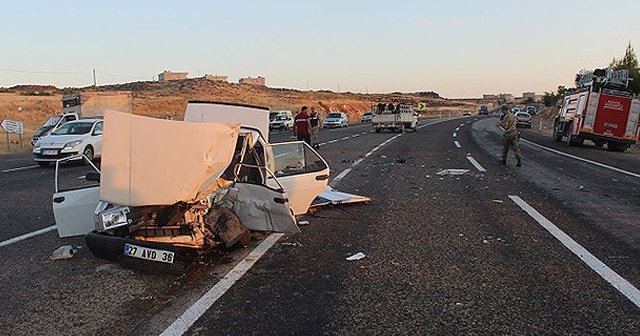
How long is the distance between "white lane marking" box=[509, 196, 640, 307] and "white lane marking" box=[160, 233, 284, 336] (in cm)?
346

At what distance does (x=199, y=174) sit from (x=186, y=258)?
2.91 feet

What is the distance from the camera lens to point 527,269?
5676mm

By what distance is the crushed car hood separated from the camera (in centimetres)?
506

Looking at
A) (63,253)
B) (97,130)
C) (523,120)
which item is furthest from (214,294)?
(523,120)

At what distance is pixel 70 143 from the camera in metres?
17.4

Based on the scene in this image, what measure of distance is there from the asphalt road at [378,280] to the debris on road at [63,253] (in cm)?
8

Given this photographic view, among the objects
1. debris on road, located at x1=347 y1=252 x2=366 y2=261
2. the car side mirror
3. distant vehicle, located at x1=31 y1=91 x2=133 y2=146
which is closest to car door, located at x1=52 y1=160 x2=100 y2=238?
the car side mirror

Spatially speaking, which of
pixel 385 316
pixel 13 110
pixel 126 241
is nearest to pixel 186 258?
pixel 126 241

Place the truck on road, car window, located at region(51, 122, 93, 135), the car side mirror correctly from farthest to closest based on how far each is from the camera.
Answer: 1. the truck on road
2. car window, located at region(51, 122, 93, 135)
3. the car side mirror

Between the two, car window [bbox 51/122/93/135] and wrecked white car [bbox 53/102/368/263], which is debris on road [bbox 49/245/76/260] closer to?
wrecked white car [bbox 53/102/368/263]

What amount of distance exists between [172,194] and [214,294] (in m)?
0.99

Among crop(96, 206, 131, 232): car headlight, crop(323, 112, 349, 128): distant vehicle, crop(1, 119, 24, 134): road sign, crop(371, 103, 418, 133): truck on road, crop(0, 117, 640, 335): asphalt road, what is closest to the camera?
crop(0, 117, 640, 335): asphalt road

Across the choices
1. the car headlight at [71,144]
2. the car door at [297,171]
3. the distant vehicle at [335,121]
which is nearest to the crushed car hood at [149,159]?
the car door at [297,171]

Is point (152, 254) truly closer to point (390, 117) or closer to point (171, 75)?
point (390, 117)
